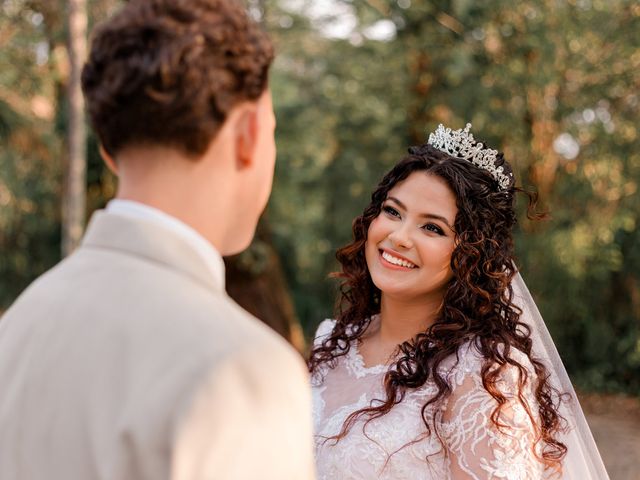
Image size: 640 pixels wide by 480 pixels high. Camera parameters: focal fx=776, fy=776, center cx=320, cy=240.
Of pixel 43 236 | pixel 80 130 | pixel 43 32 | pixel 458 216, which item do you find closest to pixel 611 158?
pixel 80 130

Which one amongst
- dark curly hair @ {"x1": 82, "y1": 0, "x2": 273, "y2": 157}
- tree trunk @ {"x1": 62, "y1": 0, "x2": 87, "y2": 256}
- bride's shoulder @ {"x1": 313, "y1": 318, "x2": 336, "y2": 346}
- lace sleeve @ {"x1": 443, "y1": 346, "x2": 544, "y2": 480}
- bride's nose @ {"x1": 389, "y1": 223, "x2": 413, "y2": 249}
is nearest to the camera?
dark curly hair @ {"x1": 82, "y1": 0, "x2": 273, "y2": 157}

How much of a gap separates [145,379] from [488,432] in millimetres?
1675

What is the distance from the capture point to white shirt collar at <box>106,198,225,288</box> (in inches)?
45.3

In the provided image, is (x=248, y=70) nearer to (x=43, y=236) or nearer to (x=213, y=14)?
(x=213, y=14)

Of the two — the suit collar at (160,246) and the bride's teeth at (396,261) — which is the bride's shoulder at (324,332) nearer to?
the bride's teeth at (396,261)

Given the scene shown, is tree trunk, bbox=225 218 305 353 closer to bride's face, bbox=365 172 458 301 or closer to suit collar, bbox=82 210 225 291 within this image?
bride's face, bbox=365 172 458 301

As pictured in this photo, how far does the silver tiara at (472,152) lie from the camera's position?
2.99 meters

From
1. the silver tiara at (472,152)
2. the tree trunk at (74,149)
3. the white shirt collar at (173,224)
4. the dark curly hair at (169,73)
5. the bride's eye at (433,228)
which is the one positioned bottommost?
the tree trunk at (74,149)

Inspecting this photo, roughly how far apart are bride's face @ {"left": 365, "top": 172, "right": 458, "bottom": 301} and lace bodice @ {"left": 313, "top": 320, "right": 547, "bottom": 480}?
0.31 meters

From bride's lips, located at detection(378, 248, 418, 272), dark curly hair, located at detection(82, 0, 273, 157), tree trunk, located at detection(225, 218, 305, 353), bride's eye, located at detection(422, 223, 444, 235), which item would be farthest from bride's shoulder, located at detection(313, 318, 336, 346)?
tree trunk, located at detection(225, 218, 305, 353)

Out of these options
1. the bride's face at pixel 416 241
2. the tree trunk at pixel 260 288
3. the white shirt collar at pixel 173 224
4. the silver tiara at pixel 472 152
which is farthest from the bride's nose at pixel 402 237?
the tree trunk at pixel 260 288

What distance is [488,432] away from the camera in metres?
2.42

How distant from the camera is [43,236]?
11047 millimetres

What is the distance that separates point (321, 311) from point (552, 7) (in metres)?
5.46
